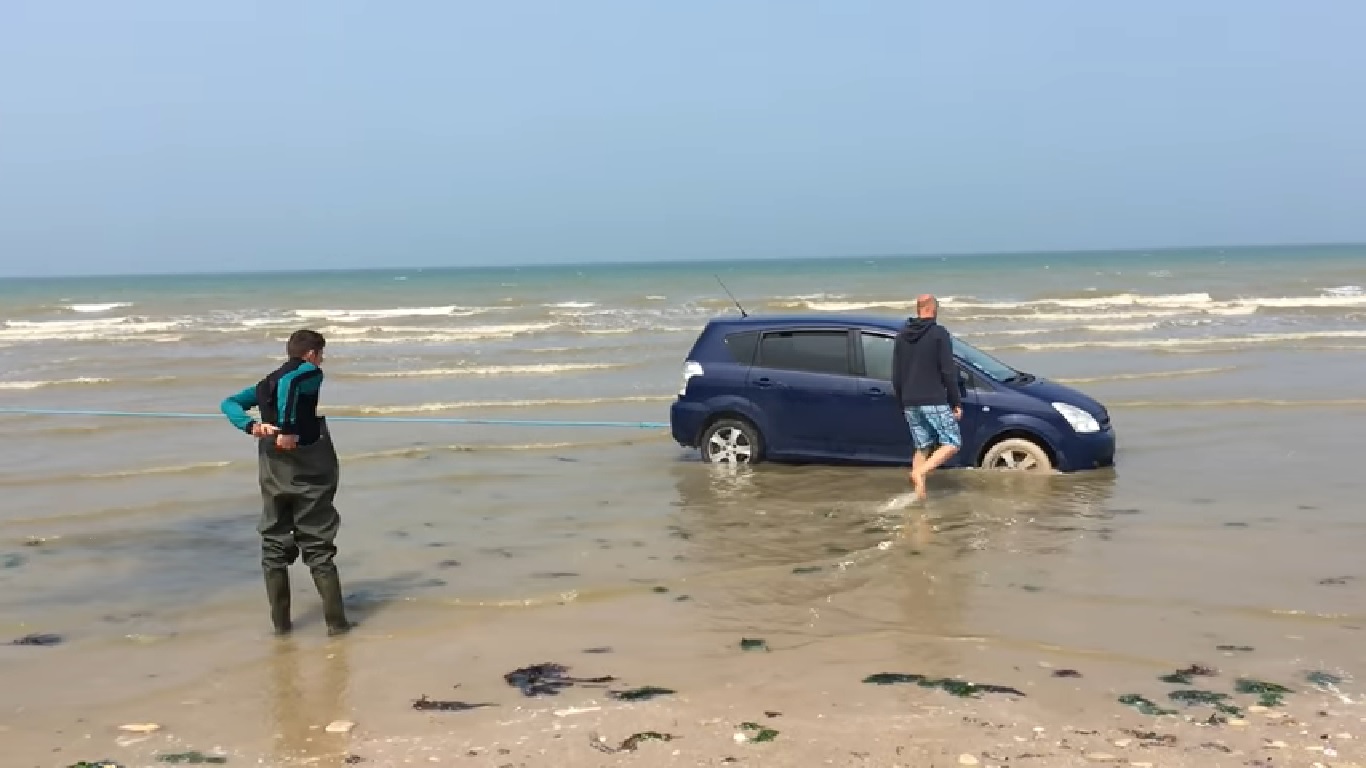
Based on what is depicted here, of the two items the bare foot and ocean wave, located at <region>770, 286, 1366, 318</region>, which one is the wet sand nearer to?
the bare foot

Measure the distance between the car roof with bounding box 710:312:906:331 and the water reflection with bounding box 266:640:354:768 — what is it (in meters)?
5.97

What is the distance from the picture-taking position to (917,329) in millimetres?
9148

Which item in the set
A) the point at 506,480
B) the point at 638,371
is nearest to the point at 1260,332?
the point at 638,371

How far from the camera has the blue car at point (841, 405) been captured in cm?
1038

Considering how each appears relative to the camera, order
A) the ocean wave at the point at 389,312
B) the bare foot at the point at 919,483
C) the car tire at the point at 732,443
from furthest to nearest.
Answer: the ocean wave at the point at 389,312 < the car tire at the point at 732,443 < the bare foot at the point at 919,483

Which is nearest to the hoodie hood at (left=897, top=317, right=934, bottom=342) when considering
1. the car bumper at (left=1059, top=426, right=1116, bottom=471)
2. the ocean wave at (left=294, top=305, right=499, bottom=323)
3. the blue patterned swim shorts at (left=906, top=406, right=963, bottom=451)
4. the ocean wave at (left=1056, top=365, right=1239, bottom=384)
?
the blue patterned swim shorts at (left=906, top=406, right=963, bottom=451)

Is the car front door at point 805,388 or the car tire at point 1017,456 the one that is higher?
the car front door at point 805,388

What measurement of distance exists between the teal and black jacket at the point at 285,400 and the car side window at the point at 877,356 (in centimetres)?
597

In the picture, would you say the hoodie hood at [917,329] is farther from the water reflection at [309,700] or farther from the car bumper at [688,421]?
the water reflection at [309,700]

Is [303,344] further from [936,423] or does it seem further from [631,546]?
Answer: [936,423]

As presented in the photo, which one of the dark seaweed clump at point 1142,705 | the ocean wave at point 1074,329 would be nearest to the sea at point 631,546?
the dark seaweed clump at point 1142,705

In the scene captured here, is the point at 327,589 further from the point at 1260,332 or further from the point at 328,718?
the point at 1260,332

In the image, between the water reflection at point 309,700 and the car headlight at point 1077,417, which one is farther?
the car headlight at point 1077,417

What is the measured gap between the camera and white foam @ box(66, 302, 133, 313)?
4478 cm
